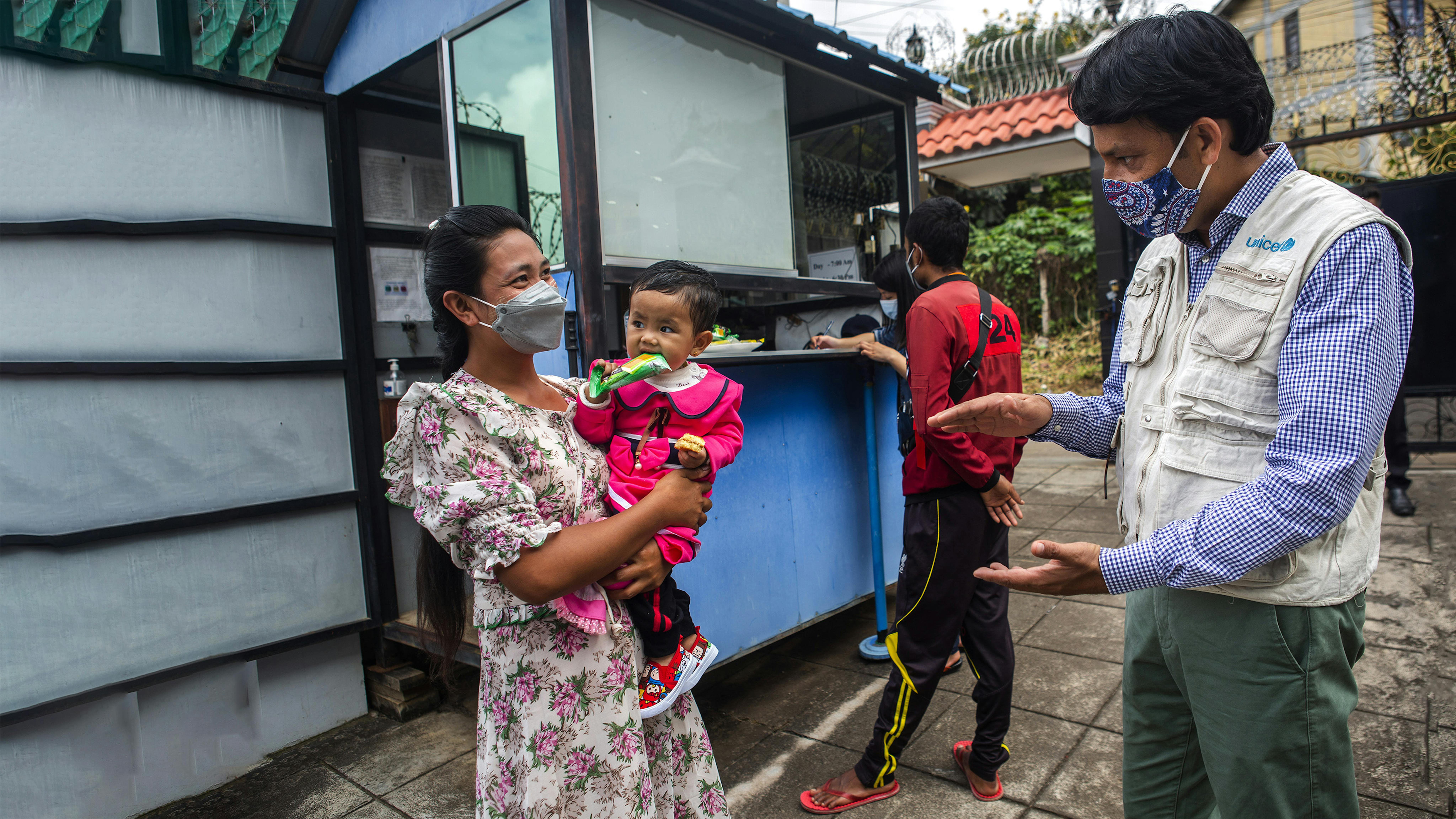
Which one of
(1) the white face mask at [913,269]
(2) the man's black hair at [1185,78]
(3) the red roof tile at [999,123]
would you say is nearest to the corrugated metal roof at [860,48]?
(1) the white face mask at [913,269]

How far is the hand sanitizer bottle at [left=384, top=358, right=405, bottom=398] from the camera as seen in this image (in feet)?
11.5

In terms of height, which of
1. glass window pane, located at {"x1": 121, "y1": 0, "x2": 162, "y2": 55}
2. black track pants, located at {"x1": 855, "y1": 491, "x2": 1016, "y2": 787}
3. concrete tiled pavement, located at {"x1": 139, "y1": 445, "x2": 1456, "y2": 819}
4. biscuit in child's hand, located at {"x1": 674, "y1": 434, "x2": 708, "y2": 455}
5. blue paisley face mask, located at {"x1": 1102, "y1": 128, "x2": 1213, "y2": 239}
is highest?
glass window pane, located at {"x1": 121, "y1": 0, "x2": 162, "y2": 55}

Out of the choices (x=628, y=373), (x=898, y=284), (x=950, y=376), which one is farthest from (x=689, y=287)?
(x=898, y=284)

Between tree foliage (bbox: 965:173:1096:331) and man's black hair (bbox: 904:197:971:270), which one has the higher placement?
tree foliage (bbox: 965:173:1096:331)

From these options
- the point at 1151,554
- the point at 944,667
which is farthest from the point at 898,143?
the point at 1151,554

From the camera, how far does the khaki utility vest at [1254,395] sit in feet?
4.05

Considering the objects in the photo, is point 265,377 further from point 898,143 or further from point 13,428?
point 898,143

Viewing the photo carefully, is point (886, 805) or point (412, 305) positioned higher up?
point (412, 305)

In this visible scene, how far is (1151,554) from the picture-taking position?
1227 mm

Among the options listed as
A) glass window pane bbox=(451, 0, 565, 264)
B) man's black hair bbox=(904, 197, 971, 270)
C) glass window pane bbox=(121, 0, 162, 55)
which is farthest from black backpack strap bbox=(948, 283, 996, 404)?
glass window pane bbox=(121, 0, 162, 55)

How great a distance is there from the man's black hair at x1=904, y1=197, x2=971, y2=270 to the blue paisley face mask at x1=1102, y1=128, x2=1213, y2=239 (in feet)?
4.17

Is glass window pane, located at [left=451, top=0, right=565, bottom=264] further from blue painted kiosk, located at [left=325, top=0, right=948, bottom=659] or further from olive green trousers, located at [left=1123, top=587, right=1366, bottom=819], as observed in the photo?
olive green trousers, located at [left=1123, top=587, right=1366, bottom=819]

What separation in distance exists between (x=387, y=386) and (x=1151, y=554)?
3.19m

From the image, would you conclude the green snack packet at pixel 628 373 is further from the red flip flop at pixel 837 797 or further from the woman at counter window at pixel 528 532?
the red flip flop at pixel 837 797
